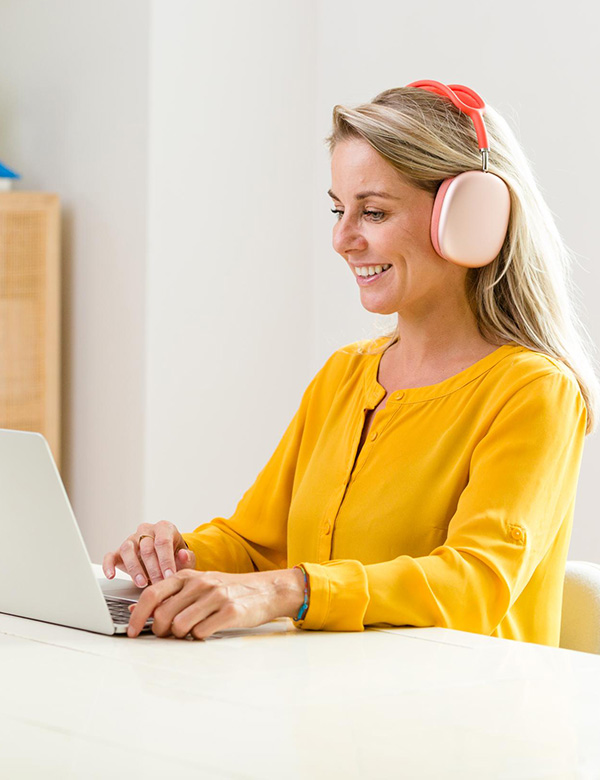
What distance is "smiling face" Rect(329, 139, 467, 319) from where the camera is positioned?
1.55 m

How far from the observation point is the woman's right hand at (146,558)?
1365 mm

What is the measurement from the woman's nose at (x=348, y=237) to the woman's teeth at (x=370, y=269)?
0.03 m

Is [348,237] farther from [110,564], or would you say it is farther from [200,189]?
[200,189]

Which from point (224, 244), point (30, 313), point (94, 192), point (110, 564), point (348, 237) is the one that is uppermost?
point (348, 237)

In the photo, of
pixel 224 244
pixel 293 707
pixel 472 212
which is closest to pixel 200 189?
pixel 224 244

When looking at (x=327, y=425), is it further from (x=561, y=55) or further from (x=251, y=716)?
(x=561, y=55)

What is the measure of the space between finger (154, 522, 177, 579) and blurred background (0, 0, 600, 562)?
1820 mm

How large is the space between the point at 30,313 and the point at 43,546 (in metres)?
2.39

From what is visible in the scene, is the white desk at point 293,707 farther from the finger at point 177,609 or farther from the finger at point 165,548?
the finger at point 165,548

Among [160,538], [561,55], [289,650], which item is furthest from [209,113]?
[289,650]

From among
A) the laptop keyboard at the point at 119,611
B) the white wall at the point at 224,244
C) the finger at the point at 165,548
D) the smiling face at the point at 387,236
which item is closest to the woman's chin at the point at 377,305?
the smiling face at the point at 387,236

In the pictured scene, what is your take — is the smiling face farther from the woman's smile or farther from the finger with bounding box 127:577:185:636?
the finger with bounding box 127:577:185:636

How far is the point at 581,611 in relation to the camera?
1483 millimetres

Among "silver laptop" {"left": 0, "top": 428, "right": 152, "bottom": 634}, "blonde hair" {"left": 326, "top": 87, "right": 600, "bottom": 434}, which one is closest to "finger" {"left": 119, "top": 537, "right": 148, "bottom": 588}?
"silver laptop" {"left": 0, "top": 428, "right": 152, "bottom": 634}
